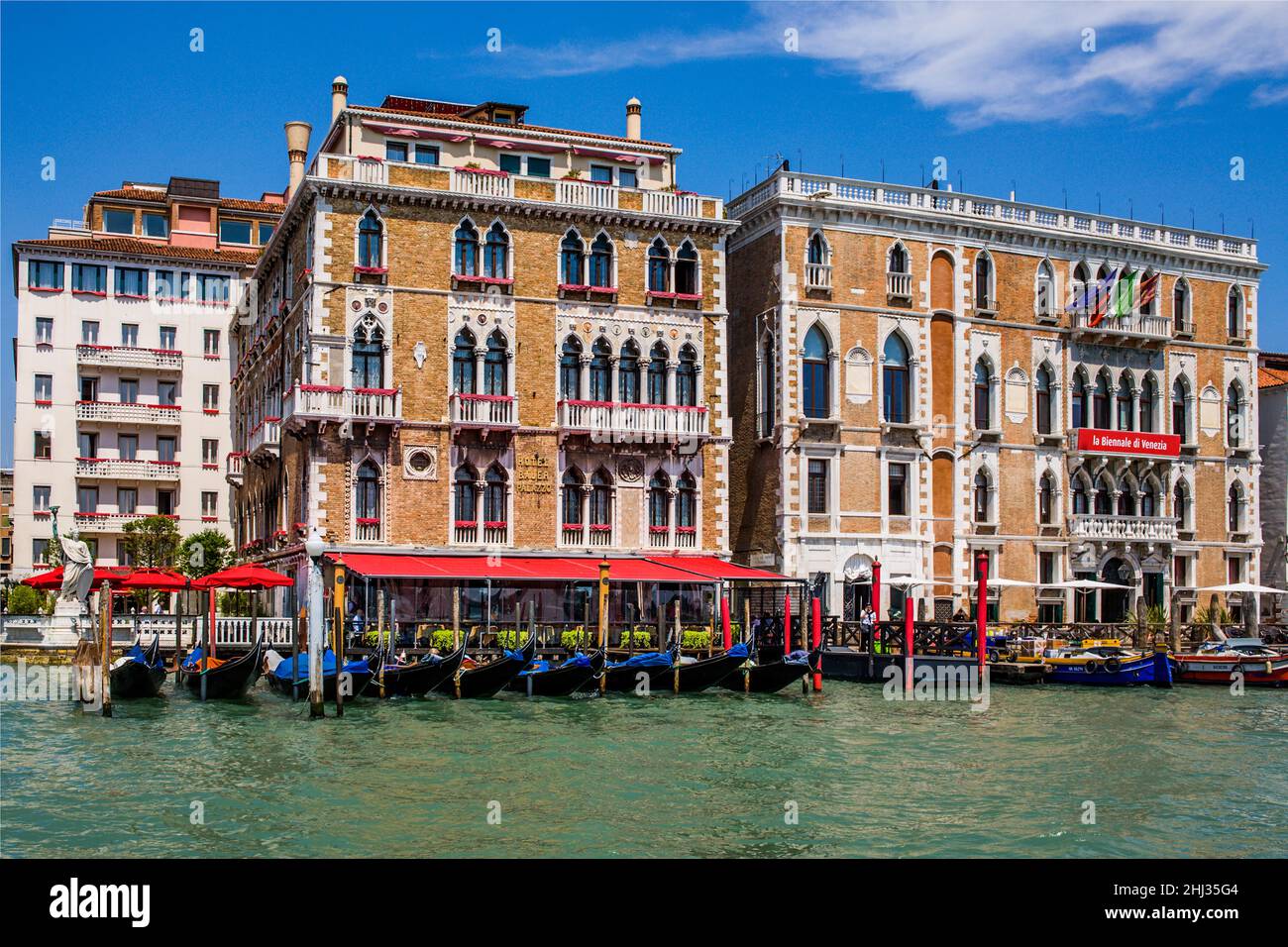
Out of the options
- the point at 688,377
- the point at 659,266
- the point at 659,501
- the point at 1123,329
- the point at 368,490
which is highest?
the point at 659,266

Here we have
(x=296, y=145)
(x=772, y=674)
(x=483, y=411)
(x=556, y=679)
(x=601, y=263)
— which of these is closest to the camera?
(x=556, y=679)

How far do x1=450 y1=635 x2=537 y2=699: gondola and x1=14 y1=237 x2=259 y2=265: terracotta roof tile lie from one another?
2200 cm

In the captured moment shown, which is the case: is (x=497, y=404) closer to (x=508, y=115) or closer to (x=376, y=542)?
(x=376, y=542)

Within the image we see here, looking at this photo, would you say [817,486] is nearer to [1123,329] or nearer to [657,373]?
[657,373]

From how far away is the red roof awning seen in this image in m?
24.6

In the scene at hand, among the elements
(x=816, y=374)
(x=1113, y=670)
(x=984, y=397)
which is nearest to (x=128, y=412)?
(x=816, y=374)

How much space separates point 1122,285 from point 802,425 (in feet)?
30.9

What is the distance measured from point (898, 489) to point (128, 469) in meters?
21.7

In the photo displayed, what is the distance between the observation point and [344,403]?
26109mm

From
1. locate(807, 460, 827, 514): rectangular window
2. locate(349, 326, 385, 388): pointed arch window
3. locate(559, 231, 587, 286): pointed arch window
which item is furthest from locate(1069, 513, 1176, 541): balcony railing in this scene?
locate(349, 326, 385, 388): pointed arch window

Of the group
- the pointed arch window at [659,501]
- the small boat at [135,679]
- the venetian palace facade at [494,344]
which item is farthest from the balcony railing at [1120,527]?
the small boat at [135,679]

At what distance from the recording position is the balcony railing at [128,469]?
38.5 meters

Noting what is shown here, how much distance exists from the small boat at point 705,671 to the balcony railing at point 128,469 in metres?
21.2

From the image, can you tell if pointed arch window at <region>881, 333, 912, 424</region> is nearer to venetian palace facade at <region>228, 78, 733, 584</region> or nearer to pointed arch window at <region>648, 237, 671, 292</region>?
venetian palace facade at <region>228, 78, 733, 584</region>
